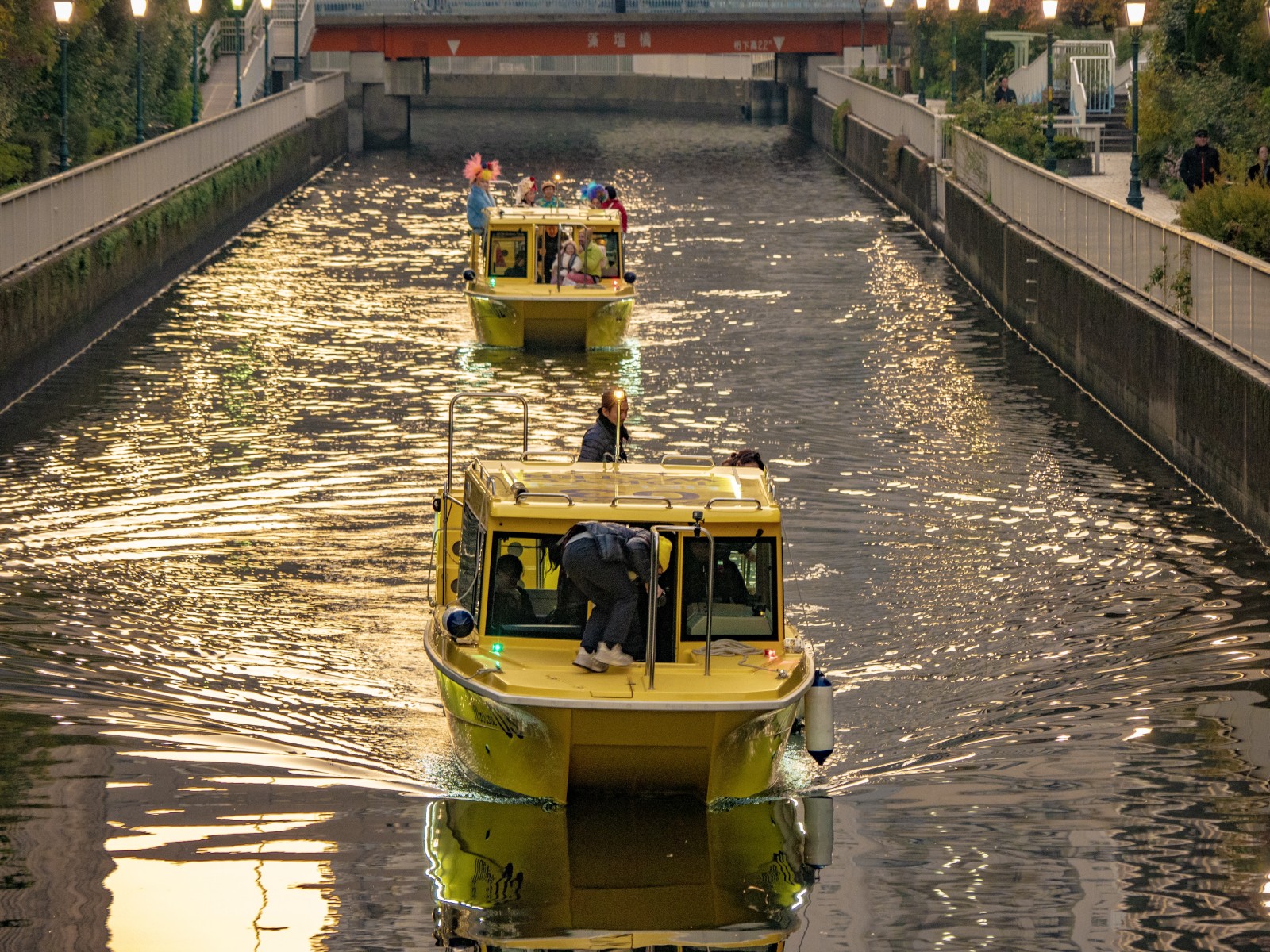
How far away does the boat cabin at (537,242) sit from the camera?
114 feet

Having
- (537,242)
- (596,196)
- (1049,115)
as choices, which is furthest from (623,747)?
(1049,115)

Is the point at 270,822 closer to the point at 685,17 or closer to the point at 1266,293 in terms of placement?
the point at 1266,293

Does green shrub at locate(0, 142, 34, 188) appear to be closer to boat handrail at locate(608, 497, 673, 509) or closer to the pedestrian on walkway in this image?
the pedestrian on walkway

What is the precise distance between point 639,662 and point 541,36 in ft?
237

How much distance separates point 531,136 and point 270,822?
74823 millimetres

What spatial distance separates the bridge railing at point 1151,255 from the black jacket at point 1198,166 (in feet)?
5.39

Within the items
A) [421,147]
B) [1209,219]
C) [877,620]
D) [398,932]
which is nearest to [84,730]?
[398,932]

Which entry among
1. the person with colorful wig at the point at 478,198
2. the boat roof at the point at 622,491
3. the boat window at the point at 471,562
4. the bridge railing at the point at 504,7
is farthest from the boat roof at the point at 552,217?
the bridge railing at the point at 504,7

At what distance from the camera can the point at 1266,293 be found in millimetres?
22281

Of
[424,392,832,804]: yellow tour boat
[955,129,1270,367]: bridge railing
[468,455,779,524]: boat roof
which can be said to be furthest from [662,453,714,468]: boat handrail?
[955,129,1270,367]: bridge railing

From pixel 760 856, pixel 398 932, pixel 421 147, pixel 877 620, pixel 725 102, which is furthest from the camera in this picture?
pixel 725 102

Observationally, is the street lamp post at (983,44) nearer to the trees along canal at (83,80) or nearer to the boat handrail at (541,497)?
the trees along canal at (83,80)

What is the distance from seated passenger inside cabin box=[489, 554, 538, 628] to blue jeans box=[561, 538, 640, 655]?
23.4 inches

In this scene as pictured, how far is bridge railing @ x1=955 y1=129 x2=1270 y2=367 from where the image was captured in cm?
2311
